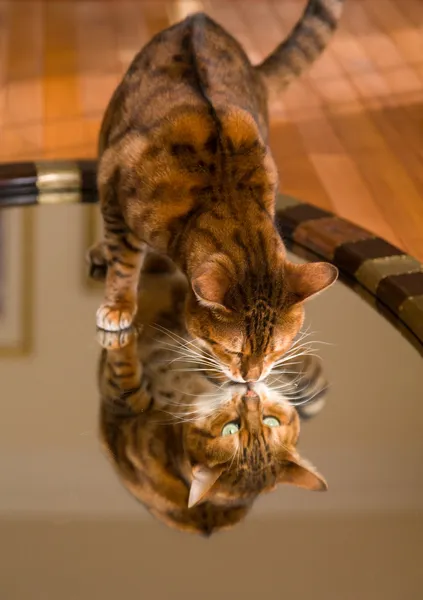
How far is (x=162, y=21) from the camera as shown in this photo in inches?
126

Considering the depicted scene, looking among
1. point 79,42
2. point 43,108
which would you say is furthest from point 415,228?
point 79,42

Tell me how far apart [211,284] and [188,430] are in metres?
0.17

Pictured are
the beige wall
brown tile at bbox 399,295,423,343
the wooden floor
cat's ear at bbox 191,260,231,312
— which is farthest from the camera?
the wooden floor

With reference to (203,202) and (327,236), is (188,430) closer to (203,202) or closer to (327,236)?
(203,202)

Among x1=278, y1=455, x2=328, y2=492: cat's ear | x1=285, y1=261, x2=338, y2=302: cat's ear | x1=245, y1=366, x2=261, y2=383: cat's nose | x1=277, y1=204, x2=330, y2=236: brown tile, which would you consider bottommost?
x1=277, y1=204, x2=330, y2=236: brown tile

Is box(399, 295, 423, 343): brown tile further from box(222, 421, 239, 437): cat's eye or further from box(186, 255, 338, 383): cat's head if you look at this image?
box(222, 421, 239, 437): cat's eye

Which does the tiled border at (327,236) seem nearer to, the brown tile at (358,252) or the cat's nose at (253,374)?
the brown tile at (358,252)

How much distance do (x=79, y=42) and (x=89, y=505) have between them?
7.46 ft

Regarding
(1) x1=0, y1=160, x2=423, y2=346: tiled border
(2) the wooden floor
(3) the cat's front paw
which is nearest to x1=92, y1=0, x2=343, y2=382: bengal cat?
(3) the cat's front paw

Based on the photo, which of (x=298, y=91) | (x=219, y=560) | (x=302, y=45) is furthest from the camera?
(x=298, y=91)

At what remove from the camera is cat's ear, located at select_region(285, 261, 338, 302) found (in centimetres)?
124

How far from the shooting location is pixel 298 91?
273cm

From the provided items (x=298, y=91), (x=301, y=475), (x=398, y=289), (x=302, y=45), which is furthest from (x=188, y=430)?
(x=298, y=91)

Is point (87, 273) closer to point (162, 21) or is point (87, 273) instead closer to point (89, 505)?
point (89, 505)
